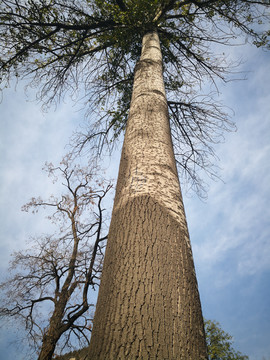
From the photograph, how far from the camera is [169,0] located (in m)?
4.04

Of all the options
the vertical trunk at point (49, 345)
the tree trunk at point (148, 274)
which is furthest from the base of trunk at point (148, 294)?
the vertical trunk at point (49, 345)

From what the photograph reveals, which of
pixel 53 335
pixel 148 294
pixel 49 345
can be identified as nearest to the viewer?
pixel 148 294

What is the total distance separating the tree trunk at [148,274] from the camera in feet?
2.39

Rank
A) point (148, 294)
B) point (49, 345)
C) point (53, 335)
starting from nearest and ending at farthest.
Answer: point (148, 294) → point (49, 345) → point (53, 335)

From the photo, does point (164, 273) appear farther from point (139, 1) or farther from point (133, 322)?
point (139, 1)

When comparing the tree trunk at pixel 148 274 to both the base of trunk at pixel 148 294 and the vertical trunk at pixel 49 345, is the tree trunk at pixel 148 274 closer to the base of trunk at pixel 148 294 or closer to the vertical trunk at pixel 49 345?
the base of trunk at pixel 148 294

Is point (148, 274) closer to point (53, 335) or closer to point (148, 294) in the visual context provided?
point (148, 294)

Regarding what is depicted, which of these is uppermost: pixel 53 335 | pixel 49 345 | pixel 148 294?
pixel 148 294

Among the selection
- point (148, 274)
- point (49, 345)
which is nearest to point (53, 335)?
point (49, 345)

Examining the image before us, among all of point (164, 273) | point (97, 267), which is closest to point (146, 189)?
point (164, 273)

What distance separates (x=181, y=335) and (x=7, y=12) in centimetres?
553

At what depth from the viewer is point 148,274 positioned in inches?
34.2

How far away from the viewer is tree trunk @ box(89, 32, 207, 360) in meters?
0.73

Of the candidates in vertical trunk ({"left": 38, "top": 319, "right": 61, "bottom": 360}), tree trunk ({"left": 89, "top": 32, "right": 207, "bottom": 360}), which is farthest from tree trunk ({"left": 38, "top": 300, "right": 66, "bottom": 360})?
tree trunk ({"left": 89, "top": 32, "right": 207, "bottom": 360})
